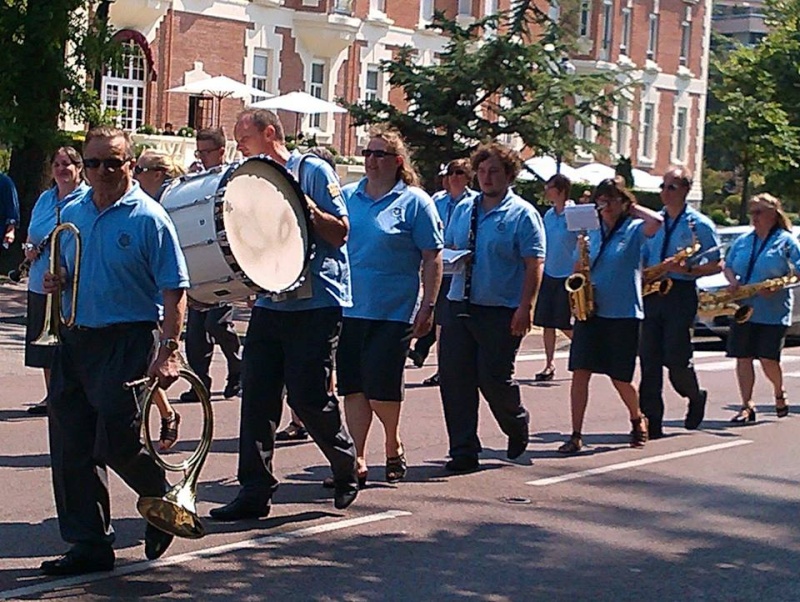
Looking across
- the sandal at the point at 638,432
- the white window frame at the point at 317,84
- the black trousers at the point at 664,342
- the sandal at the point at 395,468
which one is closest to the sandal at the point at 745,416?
the black trousers at the point at 664,342

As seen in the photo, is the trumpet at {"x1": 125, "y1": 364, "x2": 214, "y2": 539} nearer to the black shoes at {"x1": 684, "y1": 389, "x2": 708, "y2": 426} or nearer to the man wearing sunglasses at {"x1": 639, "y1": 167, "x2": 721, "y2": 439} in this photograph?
the man wearing sunglasses at {"x1": 639, "y1": 167, "x2": 721, "y2": 439}

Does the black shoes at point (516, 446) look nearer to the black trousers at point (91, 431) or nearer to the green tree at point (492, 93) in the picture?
the black trousers at point (91, 431)

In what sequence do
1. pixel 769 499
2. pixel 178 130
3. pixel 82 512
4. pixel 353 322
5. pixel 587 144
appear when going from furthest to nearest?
1. pixel 178 130
2. pixel 587 144
3. pixel 769 499
4. pixel 353 322
5. pixel 82 512

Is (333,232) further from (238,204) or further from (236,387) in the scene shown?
(236,387)

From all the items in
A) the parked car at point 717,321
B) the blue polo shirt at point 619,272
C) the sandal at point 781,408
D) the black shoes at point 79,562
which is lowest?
the black shoes at point 79,562

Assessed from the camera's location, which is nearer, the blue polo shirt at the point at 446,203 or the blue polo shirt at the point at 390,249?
the blue polo shirt at the point at 390,249

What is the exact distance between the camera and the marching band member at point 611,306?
11.3m

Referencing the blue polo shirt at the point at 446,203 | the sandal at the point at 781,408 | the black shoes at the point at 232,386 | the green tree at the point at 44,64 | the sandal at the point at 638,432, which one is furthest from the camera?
the green tree at the point at 44,64

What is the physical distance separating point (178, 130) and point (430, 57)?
10.1m

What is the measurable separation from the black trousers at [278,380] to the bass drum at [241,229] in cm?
34

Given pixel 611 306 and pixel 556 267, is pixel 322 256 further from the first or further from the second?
pixel 556 267

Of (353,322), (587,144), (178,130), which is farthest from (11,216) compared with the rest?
(178,130)

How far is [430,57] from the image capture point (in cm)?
4422

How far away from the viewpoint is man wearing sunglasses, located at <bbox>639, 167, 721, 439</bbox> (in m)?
12.1
